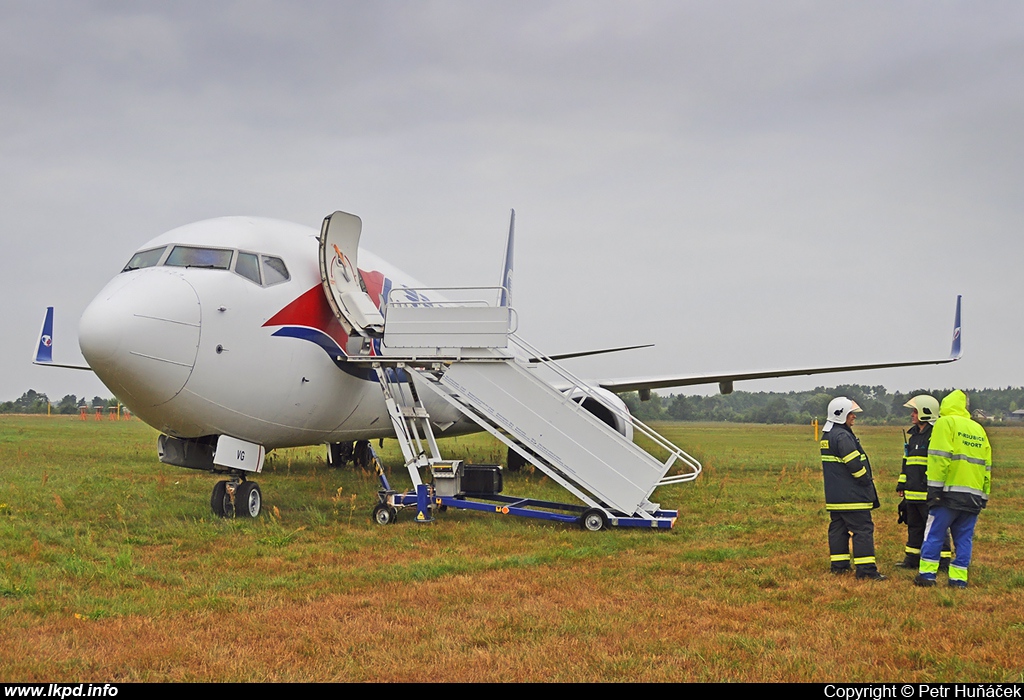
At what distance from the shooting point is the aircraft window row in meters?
9.73

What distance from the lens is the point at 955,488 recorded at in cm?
711

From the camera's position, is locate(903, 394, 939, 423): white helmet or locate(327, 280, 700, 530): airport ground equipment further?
locate(327, 280, 700, 530): airport ground equipment

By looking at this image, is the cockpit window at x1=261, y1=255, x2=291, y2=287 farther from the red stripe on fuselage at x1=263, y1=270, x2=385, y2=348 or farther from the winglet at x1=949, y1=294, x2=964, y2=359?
the winglet at x1=949, y1=294, x2=964, y2=359

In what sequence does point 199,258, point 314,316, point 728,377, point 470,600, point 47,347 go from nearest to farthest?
point 470,600, point 199,258, point 314,316, point 728,377, point 47,347

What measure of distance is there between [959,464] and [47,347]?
2482cm

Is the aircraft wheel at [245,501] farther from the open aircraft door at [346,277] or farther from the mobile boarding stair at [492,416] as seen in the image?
the open aircraft door at [346,277]

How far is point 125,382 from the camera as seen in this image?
28.8 feet

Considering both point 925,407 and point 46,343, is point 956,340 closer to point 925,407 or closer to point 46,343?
point 925,407

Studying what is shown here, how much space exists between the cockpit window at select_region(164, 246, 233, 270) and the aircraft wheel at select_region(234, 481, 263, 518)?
2.88 m

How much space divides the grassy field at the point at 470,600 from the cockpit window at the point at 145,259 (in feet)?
10.5

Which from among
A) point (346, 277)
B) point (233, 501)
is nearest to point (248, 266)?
point (346, 277)

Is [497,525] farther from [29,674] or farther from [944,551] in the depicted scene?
[29,674]

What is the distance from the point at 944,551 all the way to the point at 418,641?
5468 mm

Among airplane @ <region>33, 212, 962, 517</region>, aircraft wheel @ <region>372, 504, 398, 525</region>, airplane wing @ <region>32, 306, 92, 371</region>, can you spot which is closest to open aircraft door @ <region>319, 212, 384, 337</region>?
airplane @ <region>33, 212, 962, 517</region>
